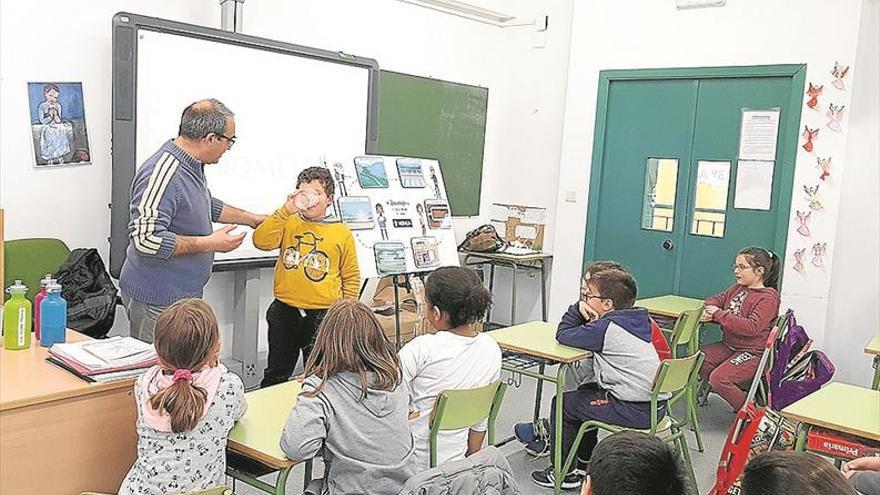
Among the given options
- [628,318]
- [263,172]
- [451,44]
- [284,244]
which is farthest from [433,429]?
[451,44]

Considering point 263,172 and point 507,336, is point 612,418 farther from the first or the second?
point 263,172

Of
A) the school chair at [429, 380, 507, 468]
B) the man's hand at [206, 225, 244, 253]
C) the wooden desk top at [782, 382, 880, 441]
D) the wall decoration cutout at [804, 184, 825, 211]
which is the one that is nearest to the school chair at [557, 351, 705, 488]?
the wooden desk top at [782, 382, 880, 441]

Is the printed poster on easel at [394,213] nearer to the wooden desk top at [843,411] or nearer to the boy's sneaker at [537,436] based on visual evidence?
the boy's sneaker at [537,436]

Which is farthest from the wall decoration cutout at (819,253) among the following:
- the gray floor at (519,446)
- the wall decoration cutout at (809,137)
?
the gray floor at (519,446)

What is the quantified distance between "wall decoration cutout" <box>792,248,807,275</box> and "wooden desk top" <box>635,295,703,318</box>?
67cm

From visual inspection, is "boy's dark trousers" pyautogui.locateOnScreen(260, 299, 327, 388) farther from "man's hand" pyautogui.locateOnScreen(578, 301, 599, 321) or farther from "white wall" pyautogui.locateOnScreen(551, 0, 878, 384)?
"white wall" pyautogui.locateOnScreen(551, 0, 878, 384)

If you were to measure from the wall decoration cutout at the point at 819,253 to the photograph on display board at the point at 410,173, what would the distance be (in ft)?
8.51

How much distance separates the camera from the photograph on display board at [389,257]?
4773 mm

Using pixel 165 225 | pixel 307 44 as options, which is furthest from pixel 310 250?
pixel 307 44

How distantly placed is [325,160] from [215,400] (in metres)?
2.93

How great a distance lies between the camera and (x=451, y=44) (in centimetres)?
642

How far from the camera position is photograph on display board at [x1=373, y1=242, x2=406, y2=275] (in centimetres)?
477

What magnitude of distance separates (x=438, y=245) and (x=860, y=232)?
2.73 meters

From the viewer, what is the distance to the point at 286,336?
395 cm
